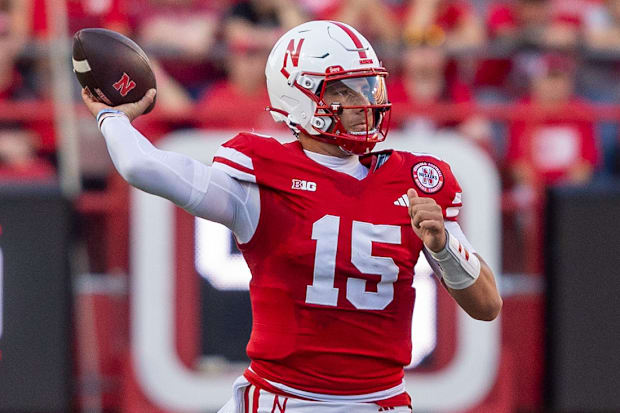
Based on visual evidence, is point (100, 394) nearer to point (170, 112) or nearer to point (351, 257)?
point (170, 112)

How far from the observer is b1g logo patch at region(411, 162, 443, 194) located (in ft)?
10.9

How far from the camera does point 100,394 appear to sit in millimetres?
5973

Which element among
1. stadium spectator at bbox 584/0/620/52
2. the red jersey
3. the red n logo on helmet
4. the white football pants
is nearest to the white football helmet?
the red n logo on helmet

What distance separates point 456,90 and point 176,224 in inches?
75.7

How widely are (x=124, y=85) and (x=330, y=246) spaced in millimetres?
741

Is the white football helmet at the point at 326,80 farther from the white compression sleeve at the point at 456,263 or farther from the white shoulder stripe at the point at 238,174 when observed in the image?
the white compression sleeve at the point at 456,263

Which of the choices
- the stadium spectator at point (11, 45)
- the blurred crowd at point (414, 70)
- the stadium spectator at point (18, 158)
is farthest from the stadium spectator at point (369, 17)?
the stadium spectator at point (18, 158)

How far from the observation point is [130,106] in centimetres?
325

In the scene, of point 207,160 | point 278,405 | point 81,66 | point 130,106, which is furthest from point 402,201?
point 207,160

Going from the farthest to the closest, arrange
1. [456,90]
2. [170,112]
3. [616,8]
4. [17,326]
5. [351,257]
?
[616,8]
[456,90]
[170,112]
[17,326]
[351,257]

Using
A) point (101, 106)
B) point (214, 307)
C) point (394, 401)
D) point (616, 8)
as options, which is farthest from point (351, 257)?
point (616, 8)

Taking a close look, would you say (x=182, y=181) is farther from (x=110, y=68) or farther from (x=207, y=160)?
(x=207, y=160)

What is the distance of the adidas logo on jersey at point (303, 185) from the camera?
10.6 ft

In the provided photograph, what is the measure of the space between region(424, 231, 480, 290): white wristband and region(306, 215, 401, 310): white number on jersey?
146 mm
